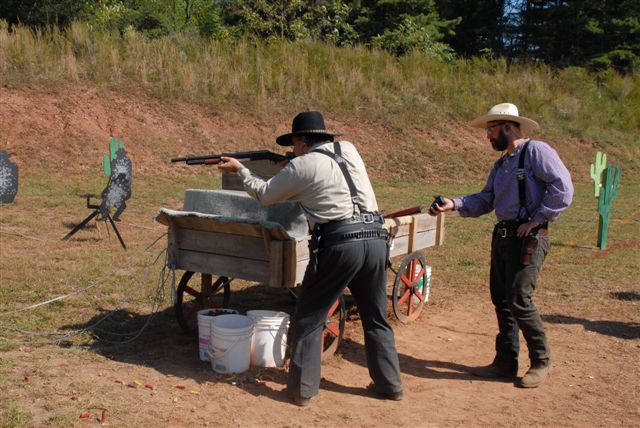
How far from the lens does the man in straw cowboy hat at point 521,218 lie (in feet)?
16.9

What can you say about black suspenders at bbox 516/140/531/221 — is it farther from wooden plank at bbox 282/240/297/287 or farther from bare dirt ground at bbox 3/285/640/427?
wooden plank at bbox 282/240/297/287

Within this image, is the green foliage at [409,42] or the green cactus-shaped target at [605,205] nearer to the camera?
the green cactus-shaped target at [605,205]

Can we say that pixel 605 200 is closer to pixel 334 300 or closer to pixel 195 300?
pixel 195 300

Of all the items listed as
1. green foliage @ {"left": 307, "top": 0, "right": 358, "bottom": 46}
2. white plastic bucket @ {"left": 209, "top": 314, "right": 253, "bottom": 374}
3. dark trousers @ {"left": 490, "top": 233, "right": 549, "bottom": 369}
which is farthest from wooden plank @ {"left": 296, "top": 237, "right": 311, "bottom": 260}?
green foliage @ {"left": 307, "top": 0, "right": 358, "bottom": 46}

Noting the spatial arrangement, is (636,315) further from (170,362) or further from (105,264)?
(105,264)

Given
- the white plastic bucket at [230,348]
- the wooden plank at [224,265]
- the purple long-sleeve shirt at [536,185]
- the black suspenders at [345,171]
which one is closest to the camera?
the black suspenders at [345,171]

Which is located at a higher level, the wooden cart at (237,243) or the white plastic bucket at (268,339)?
the wooden cart at (237,243)

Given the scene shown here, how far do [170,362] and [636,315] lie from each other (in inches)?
193

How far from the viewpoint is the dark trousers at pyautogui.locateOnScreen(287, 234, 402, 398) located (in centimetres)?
489

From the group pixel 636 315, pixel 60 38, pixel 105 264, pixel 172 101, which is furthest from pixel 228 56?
pixel 636 315

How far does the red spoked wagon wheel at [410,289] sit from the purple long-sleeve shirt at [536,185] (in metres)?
1.62

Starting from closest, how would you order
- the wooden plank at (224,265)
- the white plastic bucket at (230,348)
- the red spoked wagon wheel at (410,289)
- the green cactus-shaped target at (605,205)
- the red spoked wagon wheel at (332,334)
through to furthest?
the white plastic bucket at (230,348) → the wooden plank at (224,265) → the red spoked wagon wheel at (332,334) → the red spoked wagon wheel at (410,289) → the green cactus-shaped target at (605,205)

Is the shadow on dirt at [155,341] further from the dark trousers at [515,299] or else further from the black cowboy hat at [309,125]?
the dark trousers at [515,299]

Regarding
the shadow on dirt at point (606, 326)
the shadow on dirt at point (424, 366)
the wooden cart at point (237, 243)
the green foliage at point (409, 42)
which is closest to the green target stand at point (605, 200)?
the shadow on dirt at point (606, 326)
